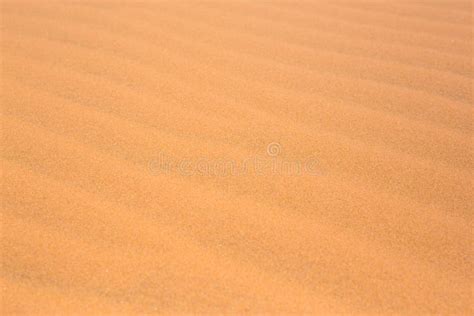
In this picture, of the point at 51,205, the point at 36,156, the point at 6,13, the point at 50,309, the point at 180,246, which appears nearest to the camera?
the point at 50,309

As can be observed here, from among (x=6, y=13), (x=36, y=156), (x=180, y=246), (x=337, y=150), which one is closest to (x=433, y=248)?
(x=337, y=150)

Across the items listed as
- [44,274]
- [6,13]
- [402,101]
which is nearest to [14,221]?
[44,274]

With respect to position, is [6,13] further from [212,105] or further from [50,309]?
[50,309]

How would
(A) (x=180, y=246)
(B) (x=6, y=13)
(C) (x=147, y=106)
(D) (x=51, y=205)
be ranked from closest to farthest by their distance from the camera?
(A) (x=180, y=246), (D) (x=51, y=205), (C) (x=147, y=106), (B) (x=6, y=13)

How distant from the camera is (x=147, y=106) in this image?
1.79 metres

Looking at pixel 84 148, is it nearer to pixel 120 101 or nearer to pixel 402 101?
pixel 120 101

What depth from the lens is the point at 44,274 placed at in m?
1.16

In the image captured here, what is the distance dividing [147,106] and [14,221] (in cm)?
66

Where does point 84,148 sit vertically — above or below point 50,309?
above

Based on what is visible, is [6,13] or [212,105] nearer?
[212,105]

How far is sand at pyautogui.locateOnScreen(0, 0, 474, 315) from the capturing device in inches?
45.3

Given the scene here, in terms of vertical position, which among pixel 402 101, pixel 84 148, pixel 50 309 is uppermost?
pixel 402 101

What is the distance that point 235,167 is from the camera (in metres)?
1.51

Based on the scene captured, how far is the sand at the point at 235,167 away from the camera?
1.15 m
